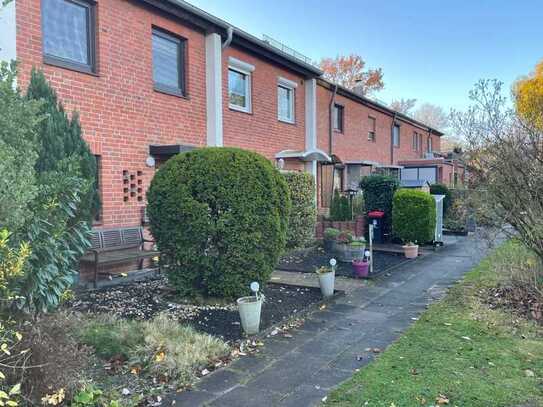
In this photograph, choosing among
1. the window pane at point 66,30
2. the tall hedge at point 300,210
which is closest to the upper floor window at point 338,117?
the tall hedge at point 300,210

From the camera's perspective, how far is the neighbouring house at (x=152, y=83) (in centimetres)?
764

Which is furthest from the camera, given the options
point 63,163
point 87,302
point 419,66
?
point 419,66

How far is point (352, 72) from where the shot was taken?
120 ft

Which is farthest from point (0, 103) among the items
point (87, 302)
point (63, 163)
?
point (87, 302)

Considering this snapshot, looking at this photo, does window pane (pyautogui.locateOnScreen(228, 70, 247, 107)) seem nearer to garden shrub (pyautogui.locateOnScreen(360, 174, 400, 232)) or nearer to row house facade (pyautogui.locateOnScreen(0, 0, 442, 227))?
row house facade (pyautogui.locateOnScreen(0, 0, 442, 227))

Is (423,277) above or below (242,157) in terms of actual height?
below

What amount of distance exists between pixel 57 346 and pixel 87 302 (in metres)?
3.54

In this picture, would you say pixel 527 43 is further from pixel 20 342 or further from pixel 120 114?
pixel 20 342

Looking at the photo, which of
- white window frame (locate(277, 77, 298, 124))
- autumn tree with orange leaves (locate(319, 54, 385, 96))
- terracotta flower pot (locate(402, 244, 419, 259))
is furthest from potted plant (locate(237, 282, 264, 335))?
autumn tree with orange leaves (locate(319, 54, 385, 96))

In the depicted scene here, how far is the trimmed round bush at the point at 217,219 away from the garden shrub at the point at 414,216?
7.21 metres

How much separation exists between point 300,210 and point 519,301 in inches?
230

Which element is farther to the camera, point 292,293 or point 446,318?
point 292,293

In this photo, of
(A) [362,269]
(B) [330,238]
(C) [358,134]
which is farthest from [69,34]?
(C) [358,134]

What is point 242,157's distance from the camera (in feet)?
19.7
